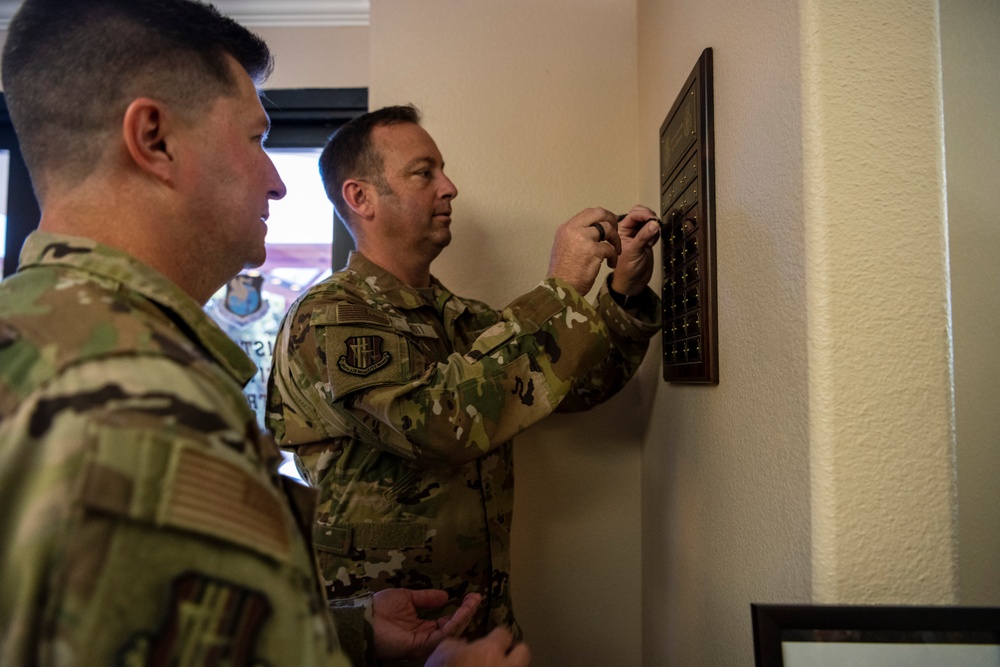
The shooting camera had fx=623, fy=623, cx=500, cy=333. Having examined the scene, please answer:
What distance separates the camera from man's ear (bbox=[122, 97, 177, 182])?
58 centimetres

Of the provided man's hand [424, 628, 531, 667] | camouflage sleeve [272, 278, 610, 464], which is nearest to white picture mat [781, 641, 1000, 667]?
Answer: man's hand [424, 628, 531, 667]

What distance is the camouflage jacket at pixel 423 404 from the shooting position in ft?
3.27

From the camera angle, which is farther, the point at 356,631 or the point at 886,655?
the point at 356,631

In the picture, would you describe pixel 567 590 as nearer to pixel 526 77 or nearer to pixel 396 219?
pixel 396 219

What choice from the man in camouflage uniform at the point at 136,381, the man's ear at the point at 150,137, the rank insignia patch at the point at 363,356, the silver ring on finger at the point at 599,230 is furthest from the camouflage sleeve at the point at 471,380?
the man's ear at the point at 150,137

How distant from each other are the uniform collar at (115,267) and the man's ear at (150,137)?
3.9 inches

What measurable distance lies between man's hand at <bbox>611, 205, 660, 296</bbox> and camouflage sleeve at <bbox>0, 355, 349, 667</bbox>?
94 centimetres

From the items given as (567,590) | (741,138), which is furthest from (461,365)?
(567,590)

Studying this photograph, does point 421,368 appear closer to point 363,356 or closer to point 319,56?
point 363,356

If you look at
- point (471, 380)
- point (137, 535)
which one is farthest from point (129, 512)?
point (471, 380)

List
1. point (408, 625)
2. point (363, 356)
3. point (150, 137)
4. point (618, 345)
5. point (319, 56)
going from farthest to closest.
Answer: point (319, 56), point (618, 345), point (363, 356), point (408, 625), point (150, 137)

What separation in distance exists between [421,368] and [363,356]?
0.11 metres

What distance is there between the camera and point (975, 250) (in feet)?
2.78

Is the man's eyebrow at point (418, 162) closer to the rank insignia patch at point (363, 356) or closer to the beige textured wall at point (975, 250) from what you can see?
the rank insignia patch at point (363, 356)
